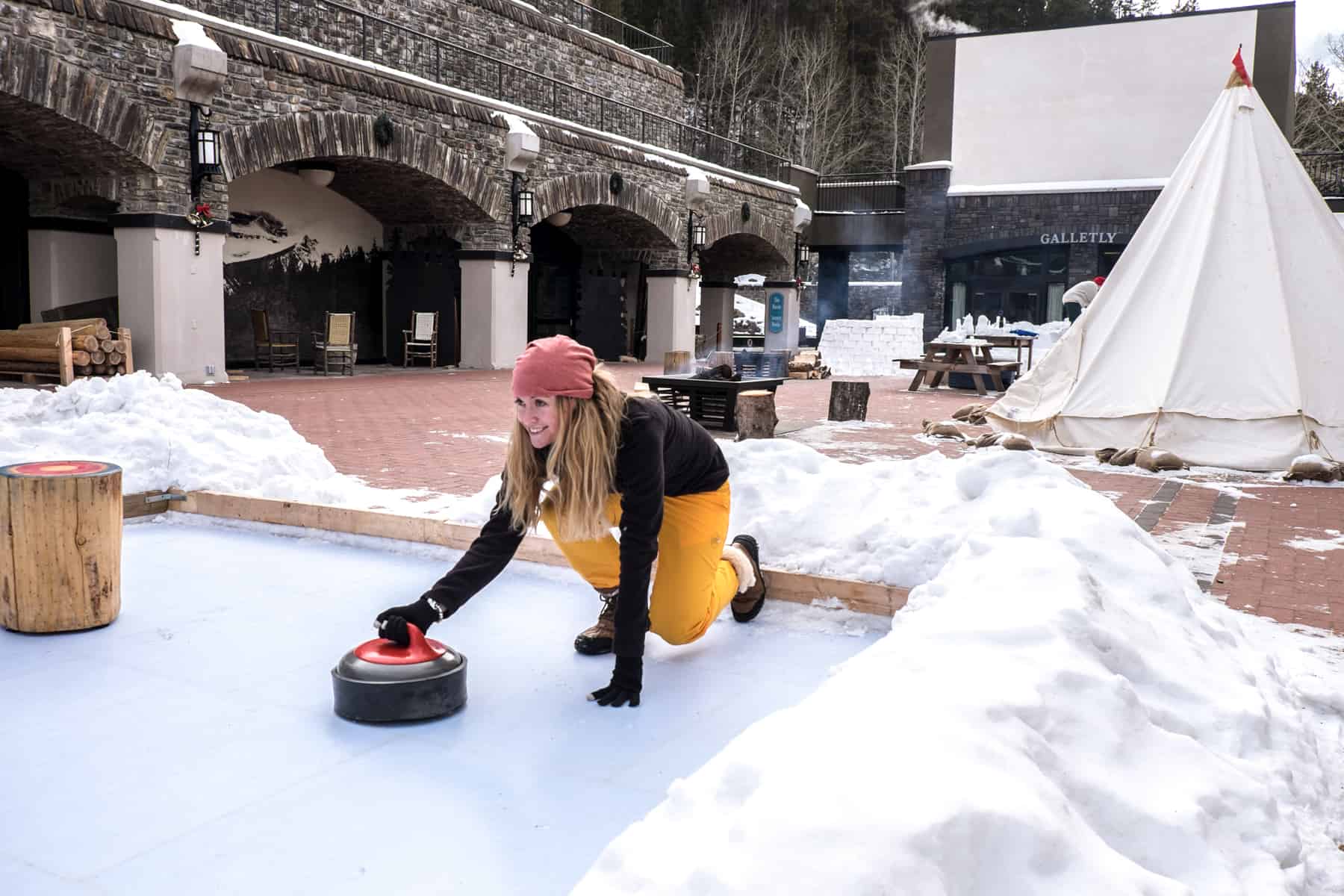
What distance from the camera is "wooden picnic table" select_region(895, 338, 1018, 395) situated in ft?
53.9

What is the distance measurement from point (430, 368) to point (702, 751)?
54.6 feet

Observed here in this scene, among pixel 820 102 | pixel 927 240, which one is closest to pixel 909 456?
pixel 927 240

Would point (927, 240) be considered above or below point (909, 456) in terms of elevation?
above

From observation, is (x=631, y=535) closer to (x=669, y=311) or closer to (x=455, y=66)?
(x=455, y=66)

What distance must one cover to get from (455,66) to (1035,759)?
19458 mm

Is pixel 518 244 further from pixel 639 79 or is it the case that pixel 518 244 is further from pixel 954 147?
pixel 954 147

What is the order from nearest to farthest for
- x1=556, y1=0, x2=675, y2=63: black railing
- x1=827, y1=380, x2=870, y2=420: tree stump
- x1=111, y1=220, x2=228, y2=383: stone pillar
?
x1=827, y1=380, x2=870, y2=420: tree stump → x1=111, y1=220, x2=228, y2=383: stone pillar → x1=556, y1=0, x2=675, y2=63: black railing

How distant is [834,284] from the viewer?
32312 mm

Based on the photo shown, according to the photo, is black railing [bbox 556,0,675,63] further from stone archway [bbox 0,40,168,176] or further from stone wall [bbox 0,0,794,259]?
stone archway [bbox 0,40,168,176]

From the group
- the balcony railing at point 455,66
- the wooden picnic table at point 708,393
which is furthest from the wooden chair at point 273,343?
the wooden picnic table at point 708,393

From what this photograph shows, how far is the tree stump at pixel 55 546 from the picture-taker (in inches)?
142

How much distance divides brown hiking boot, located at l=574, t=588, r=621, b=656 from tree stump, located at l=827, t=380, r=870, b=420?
848 cm

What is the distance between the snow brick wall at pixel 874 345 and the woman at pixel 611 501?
1965 cm

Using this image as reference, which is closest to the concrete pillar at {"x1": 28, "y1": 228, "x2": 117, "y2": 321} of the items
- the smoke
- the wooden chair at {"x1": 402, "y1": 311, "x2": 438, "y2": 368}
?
the wooden chair at {"x1": 402, "y1": 311, "x2": 438, "y2": 368}
